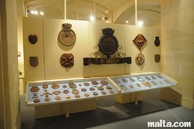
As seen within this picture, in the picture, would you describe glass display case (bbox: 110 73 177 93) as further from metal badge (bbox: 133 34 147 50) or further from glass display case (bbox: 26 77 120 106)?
metal badge (bbox: 133 34 147 50)

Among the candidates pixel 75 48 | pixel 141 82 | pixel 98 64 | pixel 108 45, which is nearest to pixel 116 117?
pixel 141 82

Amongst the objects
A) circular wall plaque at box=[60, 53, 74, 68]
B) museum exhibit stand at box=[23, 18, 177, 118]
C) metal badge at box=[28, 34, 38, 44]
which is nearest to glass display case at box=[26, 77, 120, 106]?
museum exhibit stand at box=[23, 18, 177, 118]

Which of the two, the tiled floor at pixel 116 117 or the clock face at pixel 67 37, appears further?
the clock face at pixel 67 37

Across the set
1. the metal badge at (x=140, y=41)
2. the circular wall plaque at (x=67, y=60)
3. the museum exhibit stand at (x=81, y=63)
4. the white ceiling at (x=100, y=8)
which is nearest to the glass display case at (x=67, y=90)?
the museum exhibit stand at (x=81, y=63)

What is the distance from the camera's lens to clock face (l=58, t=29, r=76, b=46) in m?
2.62

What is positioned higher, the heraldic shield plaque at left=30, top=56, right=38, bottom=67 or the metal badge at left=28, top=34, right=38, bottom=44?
the metal badge at left=28, top=34, right=38, bottom=44

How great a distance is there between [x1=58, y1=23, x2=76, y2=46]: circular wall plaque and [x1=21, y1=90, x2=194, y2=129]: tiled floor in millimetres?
1486

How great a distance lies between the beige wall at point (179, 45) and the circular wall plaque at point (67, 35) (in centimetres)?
244

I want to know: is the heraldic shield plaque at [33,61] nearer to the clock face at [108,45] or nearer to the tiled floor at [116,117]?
the tiled floor at [116,117]

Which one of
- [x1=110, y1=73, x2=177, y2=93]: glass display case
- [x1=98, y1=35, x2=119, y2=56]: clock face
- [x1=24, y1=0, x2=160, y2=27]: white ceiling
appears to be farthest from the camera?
[x1=24, y1=0, x2=160, y2=27]: white ceiling

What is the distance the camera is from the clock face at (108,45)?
292 centimetres

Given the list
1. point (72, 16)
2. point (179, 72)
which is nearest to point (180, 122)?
point (179, 72)

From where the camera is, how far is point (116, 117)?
278cm

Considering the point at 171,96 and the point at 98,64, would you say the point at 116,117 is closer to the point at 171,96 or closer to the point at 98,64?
the point at 98,64
